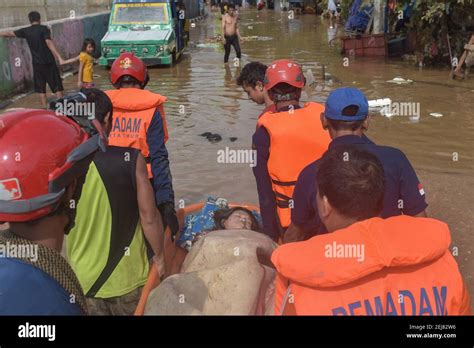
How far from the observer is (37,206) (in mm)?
1436

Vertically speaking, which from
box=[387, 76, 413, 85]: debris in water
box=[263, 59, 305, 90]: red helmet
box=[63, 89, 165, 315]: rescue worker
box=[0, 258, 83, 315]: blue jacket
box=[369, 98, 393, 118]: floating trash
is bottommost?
box=[369, 98, 393, 118]: floating trash

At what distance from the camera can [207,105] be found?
1062 centimetres

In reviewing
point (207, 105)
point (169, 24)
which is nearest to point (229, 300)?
point (207, 105)

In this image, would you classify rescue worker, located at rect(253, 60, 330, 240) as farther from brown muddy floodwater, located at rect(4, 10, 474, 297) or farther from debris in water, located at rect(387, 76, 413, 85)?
debris in water, located at rect(387, 76, 413, 85)

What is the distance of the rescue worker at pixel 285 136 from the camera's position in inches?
120

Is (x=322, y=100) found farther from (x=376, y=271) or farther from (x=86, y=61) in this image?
(x=376, y=271)

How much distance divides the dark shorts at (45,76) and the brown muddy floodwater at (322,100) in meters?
1.12

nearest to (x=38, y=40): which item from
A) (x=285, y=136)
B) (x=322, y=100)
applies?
(x=322, y=100)

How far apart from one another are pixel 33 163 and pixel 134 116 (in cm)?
205

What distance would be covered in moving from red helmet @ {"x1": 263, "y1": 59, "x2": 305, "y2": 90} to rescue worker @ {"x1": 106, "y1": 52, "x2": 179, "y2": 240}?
77 centimetres

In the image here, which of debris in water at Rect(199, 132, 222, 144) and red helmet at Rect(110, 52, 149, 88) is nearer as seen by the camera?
red helmet at Rect(110, 52, 149, 88)

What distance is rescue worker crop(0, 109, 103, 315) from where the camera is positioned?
131cm

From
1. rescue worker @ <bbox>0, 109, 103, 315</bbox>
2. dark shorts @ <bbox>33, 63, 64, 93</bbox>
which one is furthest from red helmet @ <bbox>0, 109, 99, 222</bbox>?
dark shorts @ <bbox>33, 63, 64, 93</bbox>

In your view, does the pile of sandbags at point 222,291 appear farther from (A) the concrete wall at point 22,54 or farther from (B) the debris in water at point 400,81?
(B) the debris in water at point 400,81
